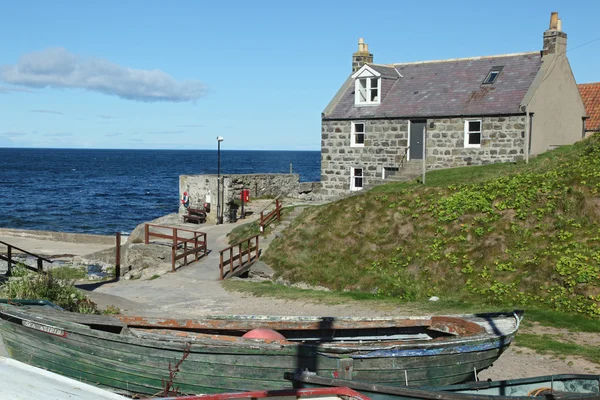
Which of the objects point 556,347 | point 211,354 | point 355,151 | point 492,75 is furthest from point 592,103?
point 211,354

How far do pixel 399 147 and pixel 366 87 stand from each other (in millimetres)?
4079

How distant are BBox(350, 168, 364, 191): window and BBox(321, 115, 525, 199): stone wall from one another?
22cm

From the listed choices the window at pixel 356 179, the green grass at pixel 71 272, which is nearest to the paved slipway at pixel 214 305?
the green grass at pixel 71 272

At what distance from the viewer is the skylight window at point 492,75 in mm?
32531

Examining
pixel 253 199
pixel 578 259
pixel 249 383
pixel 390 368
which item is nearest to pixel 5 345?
pixel 249 383

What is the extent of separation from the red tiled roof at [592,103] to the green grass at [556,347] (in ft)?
78.0

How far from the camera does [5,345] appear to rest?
1234 centimetres

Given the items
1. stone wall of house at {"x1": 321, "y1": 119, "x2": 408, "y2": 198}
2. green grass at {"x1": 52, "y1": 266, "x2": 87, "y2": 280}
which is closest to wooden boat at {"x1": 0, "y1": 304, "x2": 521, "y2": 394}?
green grass at {"x1": 52, "y1": 266, "x2": 87, "y2": 280}

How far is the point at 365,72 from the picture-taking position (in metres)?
35.1

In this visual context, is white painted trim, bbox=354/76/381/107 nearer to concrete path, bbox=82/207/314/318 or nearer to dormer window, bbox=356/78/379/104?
dormer window, bbox=356/78/379/104

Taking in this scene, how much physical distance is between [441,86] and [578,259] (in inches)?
666

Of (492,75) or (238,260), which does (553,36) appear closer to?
(492,75)

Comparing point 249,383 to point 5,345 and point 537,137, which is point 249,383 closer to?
point 5,345

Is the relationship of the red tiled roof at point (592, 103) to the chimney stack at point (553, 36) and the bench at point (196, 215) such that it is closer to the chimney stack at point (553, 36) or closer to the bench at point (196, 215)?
the chimney stack at point (553, 36)
